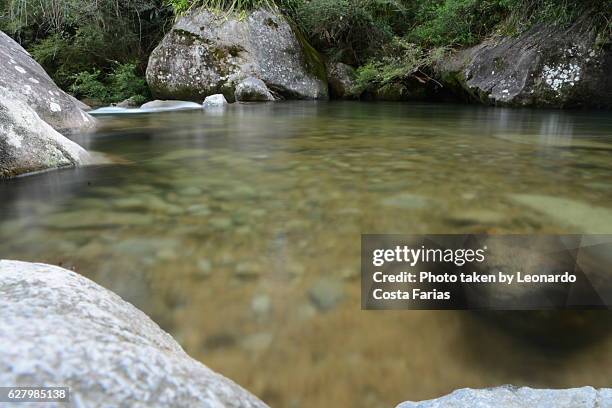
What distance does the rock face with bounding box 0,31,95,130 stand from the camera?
159 inches

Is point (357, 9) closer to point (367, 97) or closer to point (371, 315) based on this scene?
point (367, 97)

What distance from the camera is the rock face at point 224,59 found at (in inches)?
362

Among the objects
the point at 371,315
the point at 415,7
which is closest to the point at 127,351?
the point at 371,315

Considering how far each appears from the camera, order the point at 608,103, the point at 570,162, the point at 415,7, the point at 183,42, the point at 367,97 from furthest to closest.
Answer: the point at 415,7 < the point at 367,97 < the point at 183,42 < the point at 608,103 < the point at 570,162

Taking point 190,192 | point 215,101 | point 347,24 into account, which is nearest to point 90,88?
point 215,101

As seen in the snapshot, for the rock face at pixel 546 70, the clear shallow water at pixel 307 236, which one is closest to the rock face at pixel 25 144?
the clear shallow water at pixel 307 236

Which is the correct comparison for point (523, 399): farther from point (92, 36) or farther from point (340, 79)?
point (92, 36)

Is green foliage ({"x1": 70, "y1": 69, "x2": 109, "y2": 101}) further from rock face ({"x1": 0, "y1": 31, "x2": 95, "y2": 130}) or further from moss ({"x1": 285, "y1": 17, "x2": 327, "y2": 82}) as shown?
rock face ({"x1": 0, "y1": 31, "x2": 95, "y2": 130})

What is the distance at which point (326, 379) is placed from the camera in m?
A: 0.90

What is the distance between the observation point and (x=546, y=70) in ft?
22.0

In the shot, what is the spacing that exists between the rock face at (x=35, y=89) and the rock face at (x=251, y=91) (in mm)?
4385

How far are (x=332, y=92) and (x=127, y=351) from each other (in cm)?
1032

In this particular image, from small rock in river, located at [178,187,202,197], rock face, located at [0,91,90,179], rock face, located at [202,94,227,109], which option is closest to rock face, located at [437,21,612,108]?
rock face, located at [202,94,227,109]

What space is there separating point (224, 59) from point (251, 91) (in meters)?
1.08
